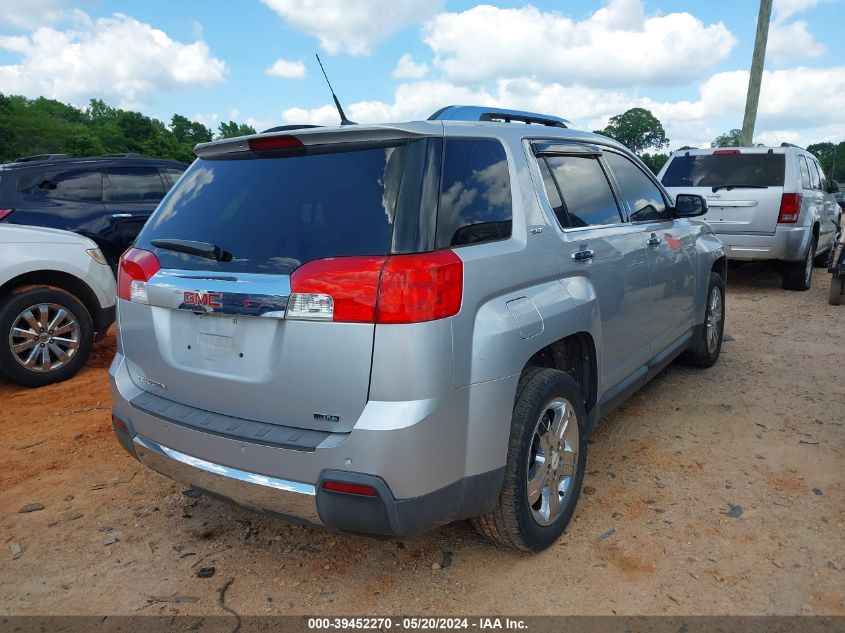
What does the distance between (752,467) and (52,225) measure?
6549 mm

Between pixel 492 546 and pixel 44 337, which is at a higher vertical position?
pixel 44 337

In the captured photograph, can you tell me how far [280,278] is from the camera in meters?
2.16

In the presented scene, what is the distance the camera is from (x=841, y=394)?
4.64 meters

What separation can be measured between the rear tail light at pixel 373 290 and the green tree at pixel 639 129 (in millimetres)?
109507

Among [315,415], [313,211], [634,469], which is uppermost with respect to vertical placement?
[313,211]

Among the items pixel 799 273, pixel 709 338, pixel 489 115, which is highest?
pixel 489 115

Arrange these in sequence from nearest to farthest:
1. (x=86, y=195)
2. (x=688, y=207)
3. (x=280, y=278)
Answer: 1. (x=280, y=278)
2. (x=688, y=207)
3. (x=86, y=195)

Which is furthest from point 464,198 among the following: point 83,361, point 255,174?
point 83,361

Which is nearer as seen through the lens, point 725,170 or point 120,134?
point 725,170

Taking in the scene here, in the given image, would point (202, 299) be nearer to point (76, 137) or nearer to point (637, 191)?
point (637, 191)

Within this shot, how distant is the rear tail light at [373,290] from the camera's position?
2.04m

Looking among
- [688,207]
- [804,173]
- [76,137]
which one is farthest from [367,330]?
[76,137]

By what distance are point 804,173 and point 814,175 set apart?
1070 millimetres

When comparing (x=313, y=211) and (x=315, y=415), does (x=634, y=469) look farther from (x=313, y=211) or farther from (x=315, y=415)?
(x=313, y=211)
